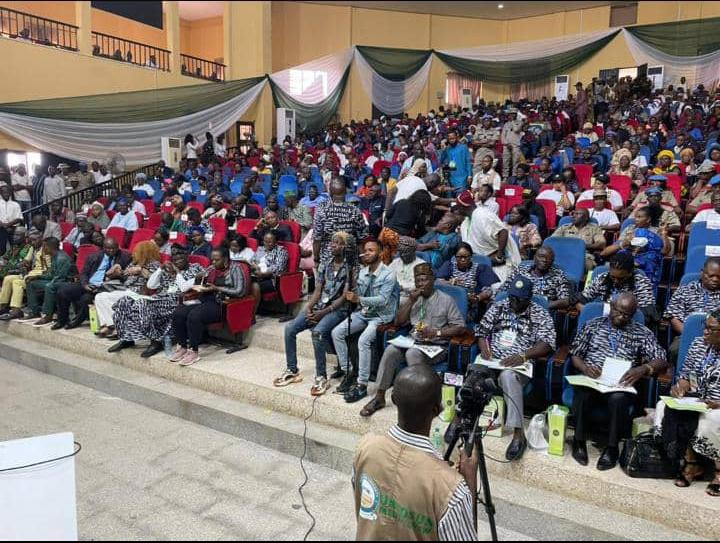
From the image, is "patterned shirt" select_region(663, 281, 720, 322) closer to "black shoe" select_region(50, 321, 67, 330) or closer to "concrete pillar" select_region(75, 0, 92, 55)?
"black shoe" select_region(50, 321, 67, 330)

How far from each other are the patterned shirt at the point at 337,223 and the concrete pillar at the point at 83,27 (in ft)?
36.3

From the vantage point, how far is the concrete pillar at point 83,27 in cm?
1311

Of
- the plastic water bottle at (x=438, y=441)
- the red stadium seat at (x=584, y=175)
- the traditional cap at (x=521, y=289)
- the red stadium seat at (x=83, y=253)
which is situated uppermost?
the red stadium seat at (x=584, y=175)

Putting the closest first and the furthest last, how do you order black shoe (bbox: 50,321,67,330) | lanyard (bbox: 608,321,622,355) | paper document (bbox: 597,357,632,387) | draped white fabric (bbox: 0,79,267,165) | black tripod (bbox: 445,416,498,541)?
1. black tripod (bbox: 445,416,498,541)
2. paper document (bbox: 597,357,632,387)
3. lanyard (bbox: 608,321,622,355)
4. black shoe (bbox: 50,321,67,330)
5. draped white fabric (bbox: 0,79,267,165)

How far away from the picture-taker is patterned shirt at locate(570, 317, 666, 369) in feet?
11.3

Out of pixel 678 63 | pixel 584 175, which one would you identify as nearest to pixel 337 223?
pixel 584 175

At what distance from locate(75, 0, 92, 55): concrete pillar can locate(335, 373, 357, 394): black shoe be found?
12.4 m

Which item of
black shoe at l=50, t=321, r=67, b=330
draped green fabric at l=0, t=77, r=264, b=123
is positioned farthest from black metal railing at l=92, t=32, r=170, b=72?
black shoe at l=50, t=321, r=67, b=330

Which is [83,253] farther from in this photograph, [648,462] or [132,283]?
[648,462]

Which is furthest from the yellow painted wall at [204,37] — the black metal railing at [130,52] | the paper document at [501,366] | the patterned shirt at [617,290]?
the paper document at [501,366]

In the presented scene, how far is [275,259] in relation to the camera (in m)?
5.89

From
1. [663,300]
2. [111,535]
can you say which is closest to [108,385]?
[111,535]

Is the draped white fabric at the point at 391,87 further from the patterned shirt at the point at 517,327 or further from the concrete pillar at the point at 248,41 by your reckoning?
the patterned shirt at the point at 517,327

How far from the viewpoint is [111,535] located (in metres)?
2.79
